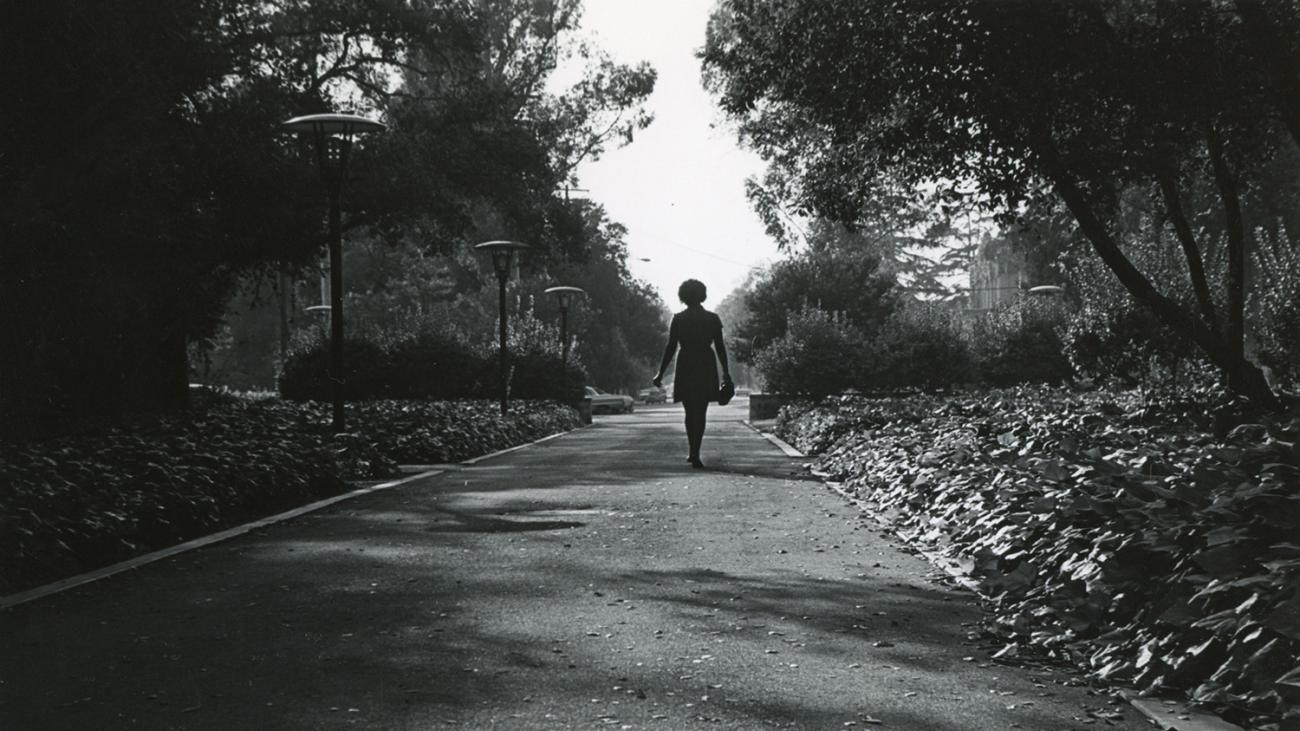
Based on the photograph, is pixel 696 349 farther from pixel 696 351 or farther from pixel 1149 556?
pixel 1149 556

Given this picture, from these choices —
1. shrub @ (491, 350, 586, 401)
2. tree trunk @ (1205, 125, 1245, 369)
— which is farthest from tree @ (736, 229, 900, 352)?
tree trunk @ (1205, 125, 1245, 369)

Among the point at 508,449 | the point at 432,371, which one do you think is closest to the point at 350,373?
the point at 432,371

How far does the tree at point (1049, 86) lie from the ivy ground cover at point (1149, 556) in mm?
3226

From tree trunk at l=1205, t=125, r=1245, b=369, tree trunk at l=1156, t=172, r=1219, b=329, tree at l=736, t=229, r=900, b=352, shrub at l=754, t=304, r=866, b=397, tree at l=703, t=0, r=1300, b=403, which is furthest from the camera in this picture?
tree at l=736, t=229, r=900, b=352

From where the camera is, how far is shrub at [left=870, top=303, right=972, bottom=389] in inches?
1155

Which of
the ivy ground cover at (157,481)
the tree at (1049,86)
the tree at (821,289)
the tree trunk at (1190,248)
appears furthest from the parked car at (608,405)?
the tree at (1049,86)

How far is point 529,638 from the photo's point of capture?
217 inches

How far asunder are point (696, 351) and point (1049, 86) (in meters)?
5.39

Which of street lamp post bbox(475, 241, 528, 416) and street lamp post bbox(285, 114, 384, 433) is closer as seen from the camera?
street lamp post bbox(285, 114, 384, 433)

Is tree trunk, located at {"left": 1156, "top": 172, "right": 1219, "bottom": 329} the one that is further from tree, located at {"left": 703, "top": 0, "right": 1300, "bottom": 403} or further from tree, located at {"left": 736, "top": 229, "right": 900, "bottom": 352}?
tree, located at {"left": 736, "top": 229, "right": 900, "bottom": 352}

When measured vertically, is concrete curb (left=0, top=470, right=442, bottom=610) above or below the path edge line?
below

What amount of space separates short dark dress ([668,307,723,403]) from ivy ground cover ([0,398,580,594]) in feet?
12.0

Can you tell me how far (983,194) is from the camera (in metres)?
12.2

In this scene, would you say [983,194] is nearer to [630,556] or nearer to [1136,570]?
[630,556]
